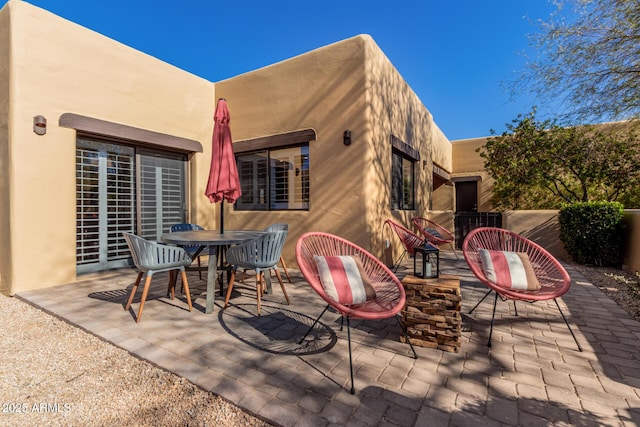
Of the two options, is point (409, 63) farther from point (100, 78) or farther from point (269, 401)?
point (269, 401)

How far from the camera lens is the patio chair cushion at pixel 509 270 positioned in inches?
102

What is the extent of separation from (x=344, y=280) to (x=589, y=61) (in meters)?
6.31

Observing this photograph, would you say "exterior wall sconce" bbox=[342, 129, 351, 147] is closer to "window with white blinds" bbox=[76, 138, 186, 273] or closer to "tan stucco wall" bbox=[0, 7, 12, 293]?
"window with white blinds" bbox=[76, 138, 186, 273]

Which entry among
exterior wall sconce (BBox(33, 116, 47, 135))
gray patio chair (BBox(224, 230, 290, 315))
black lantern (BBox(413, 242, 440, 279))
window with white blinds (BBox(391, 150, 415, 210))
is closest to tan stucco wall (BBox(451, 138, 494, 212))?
window with white blinds (BBox(391, 150, 415, 210))

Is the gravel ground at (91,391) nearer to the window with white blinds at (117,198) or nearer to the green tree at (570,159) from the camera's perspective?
the window with white blinds at (117,198)

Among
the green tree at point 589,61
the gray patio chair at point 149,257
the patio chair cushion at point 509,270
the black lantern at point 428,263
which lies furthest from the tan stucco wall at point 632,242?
the gray patio chair at point 149,257

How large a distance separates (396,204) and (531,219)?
3443 millimetres

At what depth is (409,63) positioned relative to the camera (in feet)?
22.4

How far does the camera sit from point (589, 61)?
5.24 metres

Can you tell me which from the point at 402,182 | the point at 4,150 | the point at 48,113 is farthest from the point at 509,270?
the point at 4,150

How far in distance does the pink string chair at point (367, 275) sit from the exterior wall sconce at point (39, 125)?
4.08 m

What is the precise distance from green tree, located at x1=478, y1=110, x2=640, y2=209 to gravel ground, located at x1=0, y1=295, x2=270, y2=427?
28.8 ft

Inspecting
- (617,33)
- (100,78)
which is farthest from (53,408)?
(617,33)

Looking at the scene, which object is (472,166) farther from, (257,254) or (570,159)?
(257,254)
